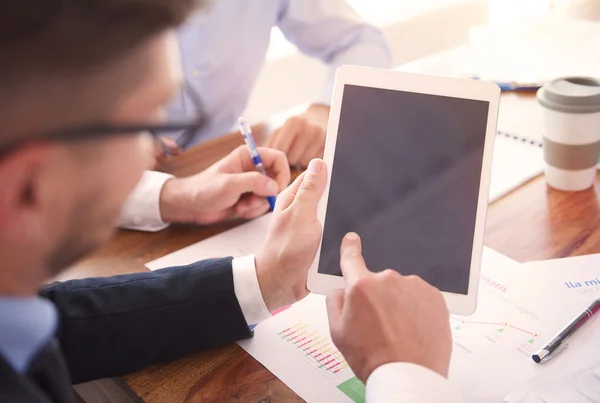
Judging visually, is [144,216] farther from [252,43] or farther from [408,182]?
[252,43]

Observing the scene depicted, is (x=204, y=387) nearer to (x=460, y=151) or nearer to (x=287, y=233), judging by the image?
(x=287, y=233)

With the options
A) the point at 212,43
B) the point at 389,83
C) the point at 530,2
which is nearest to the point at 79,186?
the point at 389,83

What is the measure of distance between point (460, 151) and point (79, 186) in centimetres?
47

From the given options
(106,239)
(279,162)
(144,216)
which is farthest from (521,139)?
(106,239)

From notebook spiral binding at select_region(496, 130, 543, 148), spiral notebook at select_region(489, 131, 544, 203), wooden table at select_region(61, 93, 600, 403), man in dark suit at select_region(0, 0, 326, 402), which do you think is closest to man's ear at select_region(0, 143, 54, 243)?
man in dark suit at select_region(0, 0, 326, 402)

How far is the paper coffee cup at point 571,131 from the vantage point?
97 centimetres

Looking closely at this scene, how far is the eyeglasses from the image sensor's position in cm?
46

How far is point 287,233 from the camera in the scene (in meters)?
0.78

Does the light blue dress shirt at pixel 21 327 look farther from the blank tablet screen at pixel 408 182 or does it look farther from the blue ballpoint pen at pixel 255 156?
the blue ballpoint pen at pixel 255 156

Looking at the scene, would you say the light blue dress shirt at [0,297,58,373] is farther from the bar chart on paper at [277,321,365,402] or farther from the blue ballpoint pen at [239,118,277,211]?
the blue ballpoint pen at [239,118,277,211]

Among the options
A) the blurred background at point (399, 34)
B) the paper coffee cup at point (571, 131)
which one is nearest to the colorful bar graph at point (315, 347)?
the paper coffee cup at point (571, 131)

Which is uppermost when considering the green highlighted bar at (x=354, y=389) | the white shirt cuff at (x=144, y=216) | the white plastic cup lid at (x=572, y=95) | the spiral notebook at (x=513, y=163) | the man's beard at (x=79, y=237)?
the man's beard at (x=79, y=237)

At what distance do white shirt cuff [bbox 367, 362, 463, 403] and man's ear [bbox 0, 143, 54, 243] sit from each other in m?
0.34

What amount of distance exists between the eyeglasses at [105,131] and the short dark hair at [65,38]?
0.01 metres
